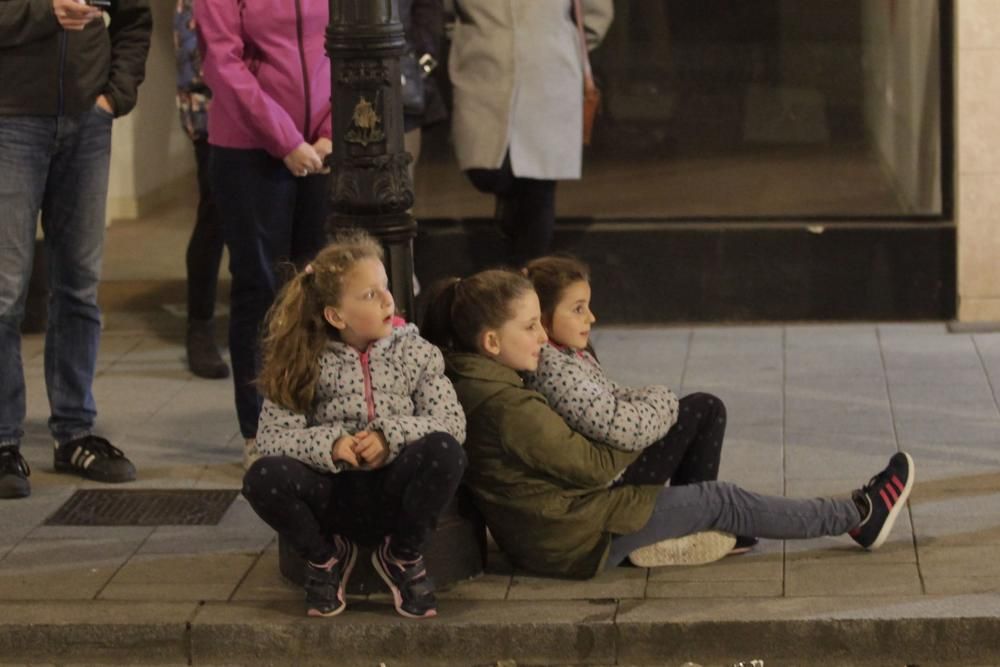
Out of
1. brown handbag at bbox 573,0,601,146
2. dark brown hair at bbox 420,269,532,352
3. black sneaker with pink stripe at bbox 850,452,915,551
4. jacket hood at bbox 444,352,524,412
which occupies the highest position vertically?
brown handbag at bbox 573,0,601,146

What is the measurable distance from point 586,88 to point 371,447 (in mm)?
3430

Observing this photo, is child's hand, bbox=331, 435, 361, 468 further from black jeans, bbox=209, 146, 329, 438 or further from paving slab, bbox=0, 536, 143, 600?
black jeans, bbox=209, 146, 329, 438

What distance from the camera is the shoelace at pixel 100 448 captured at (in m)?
6.76

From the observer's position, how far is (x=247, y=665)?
5.25m

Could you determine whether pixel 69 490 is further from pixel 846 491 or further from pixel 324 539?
pixel 846 491

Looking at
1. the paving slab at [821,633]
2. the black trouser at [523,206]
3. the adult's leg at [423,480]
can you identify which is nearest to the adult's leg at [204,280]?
the black trouser at [523,206]

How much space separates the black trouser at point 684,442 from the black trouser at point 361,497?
0.63 metres

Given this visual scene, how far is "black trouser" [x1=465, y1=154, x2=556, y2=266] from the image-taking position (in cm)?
823

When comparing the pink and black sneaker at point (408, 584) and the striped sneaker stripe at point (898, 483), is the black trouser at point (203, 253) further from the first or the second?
the striped sneaker stripe at point (898, 483)

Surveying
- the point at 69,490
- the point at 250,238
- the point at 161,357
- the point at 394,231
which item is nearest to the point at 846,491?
the point at 394,231

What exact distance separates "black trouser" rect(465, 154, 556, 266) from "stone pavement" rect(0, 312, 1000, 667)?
1440 millimetres

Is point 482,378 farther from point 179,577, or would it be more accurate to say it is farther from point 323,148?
point 323,148

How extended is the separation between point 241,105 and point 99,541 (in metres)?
1.48

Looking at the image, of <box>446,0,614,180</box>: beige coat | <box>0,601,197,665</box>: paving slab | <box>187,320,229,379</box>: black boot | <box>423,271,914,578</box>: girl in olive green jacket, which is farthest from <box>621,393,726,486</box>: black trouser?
<box>187,320,229,379</box>: black boot
